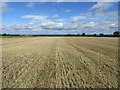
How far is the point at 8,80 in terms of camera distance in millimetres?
4594

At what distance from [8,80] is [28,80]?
41.1 inches

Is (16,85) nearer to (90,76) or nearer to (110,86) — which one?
(90,76)

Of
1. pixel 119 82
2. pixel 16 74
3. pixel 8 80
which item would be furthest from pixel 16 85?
pixel 119 82

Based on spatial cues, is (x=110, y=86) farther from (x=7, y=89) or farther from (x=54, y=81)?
(x=7, y=89)

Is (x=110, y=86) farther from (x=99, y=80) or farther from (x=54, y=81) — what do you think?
(x=54, y=81)

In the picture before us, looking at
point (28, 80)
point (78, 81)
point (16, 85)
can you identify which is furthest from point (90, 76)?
point (16, 85)

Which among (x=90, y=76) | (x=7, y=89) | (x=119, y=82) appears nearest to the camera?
(x=7, y=89)

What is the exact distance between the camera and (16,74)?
5238mm

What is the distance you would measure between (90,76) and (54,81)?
2.02m

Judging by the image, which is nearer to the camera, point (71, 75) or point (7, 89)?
point (7, 89)

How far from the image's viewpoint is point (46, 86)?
4.02 m

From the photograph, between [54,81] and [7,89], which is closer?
[7,89]

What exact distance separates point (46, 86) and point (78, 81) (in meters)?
1.55

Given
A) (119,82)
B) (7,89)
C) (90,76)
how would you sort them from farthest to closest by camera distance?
(90,76)
(119,82)
(7,89)
